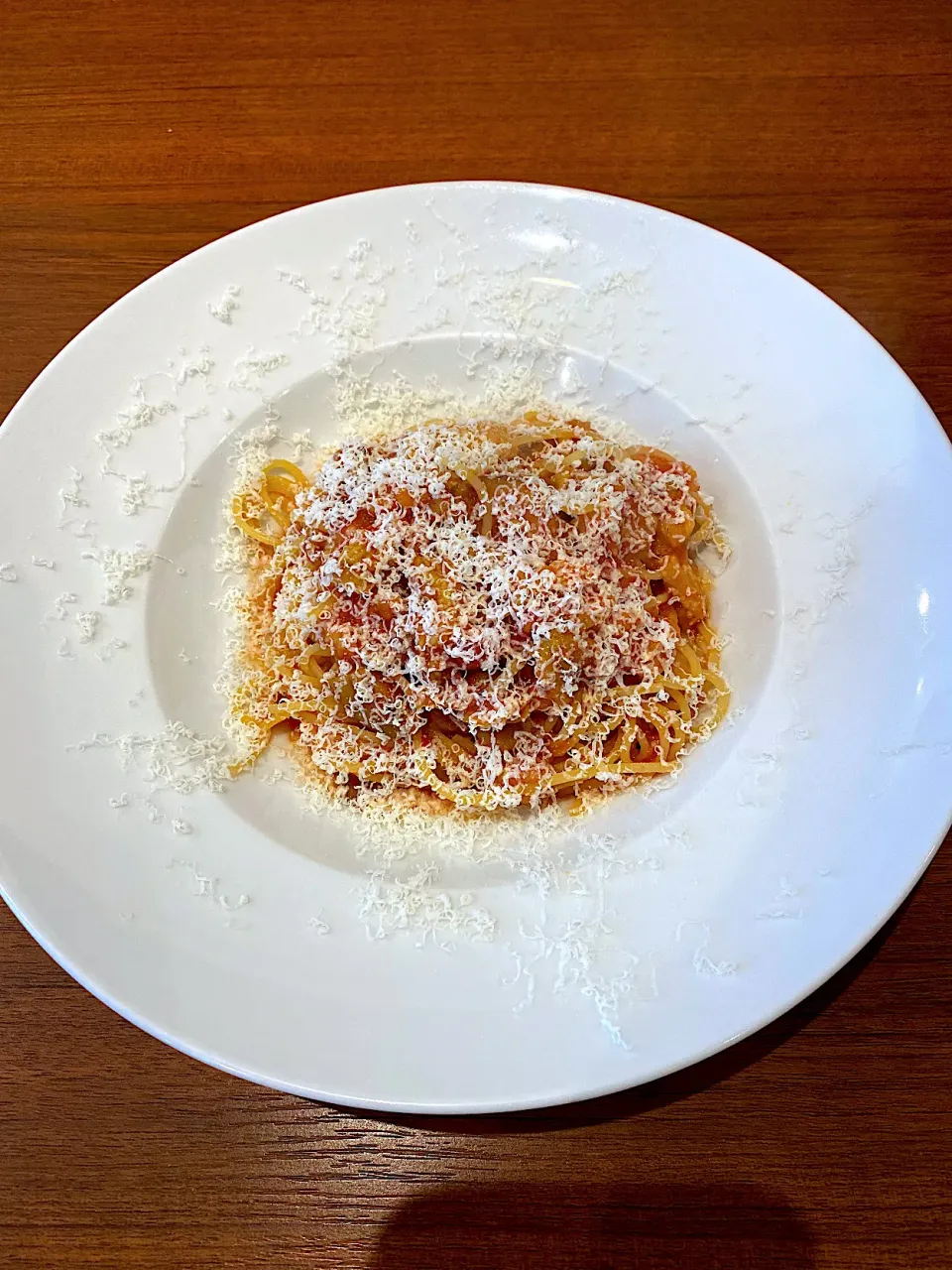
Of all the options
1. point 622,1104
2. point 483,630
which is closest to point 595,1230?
point 622,1104

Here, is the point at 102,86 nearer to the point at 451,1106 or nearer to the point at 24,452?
the point at 24,452

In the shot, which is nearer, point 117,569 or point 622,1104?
point 622,1104

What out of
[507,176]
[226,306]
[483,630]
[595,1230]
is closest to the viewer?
[595,1230]

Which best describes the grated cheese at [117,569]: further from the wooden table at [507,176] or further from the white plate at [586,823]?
the wooden table at [507,176]

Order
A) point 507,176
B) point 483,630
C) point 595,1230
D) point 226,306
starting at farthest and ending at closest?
point 507,176 → point 226,306 → point 483,630 → point 595,1230

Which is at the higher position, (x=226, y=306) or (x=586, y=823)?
(x=226, y=306)

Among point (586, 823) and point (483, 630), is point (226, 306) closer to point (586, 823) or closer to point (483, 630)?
point (483, 630)

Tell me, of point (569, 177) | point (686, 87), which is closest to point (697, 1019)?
point (569, 177)
